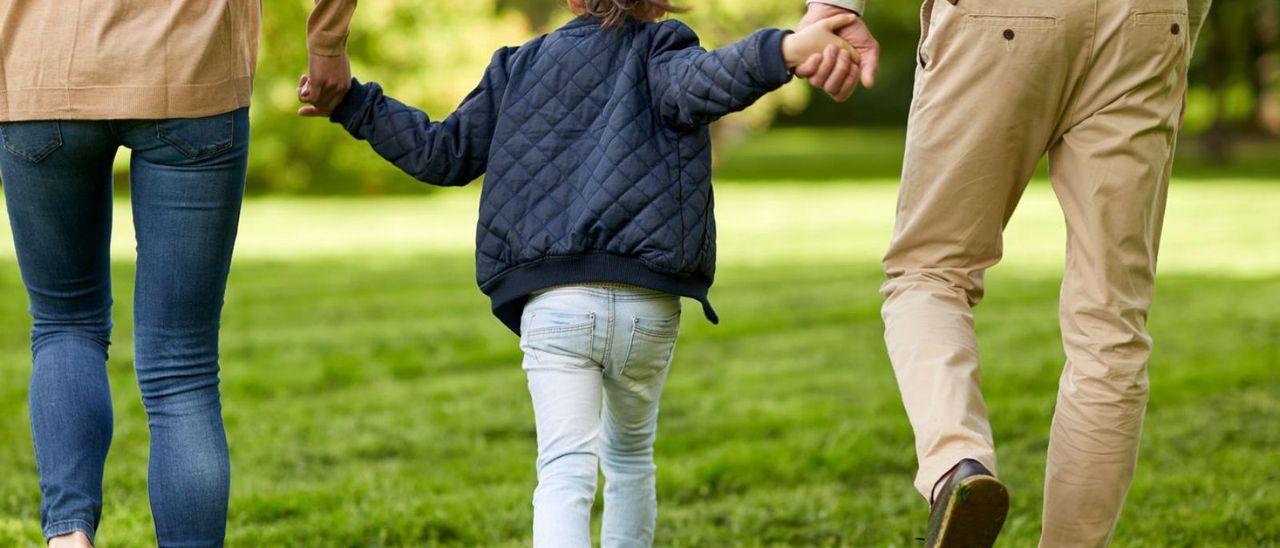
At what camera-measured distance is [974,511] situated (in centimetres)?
248

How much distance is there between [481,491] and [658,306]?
5.57 ft

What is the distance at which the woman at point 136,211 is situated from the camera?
8.70 ft

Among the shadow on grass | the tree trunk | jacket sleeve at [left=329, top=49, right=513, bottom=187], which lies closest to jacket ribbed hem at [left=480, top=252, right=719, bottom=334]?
jacket sleeve at [left=329, top=49, right=513, bottom=187]

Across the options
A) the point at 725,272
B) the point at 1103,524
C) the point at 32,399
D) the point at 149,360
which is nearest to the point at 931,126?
the point at 1103,524

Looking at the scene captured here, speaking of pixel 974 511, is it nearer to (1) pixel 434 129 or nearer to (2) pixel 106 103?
(1) pixel 434 129

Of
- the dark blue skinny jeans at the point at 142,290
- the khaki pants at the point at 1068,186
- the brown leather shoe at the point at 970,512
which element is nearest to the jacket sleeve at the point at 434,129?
the dark blue skinny jeans at the point at 142,290

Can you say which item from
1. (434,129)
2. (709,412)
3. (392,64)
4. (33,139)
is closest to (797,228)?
(392,64)

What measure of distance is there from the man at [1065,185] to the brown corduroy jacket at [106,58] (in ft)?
3.59

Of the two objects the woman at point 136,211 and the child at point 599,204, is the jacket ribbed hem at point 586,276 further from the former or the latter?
the woman at point 136,211

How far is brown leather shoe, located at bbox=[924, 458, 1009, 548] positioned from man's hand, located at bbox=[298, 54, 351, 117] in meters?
1.46

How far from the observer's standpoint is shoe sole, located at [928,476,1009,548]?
8.09 ft

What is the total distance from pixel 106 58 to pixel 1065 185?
1.77 meters

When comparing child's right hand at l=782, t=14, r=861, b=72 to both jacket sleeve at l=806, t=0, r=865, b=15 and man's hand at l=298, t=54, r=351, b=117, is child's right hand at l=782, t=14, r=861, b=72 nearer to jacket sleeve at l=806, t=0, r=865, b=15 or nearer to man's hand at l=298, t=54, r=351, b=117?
jacket sleeve at l=806, t=0, r=865, b=15

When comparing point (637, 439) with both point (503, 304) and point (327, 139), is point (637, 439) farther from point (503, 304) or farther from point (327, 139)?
point (327, 139)
